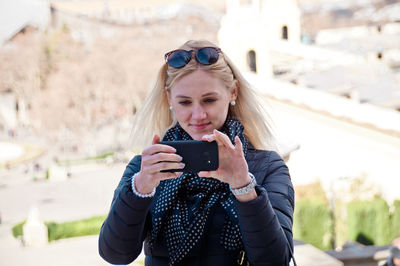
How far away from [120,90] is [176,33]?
16990mm

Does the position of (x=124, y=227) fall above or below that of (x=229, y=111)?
below

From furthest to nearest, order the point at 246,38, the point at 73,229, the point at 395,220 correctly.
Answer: the point at 246,38 < the point at 73,229 < the point at 395,220

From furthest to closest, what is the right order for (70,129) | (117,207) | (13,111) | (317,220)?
(13,111)
(70,129)
(317,220)
(117,207)

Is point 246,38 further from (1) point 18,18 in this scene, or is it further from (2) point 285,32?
(1) point 18,18

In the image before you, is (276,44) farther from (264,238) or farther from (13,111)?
(13,111)

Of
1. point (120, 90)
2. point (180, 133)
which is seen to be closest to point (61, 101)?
point (120, 90)

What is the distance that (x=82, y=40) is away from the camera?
64.4 m

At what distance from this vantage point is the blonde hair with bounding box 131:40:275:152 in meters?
1.97

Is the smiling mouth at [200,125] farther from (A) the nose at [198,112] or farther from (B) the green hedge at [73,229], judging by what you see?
(B) the green hedge at [73,229]

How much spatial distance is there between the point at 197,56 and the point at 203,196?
44 centimetres

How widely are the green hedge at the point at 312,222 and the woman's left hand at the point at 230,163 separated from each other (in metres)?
9.38

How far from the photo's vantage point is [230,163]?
5.49 ft

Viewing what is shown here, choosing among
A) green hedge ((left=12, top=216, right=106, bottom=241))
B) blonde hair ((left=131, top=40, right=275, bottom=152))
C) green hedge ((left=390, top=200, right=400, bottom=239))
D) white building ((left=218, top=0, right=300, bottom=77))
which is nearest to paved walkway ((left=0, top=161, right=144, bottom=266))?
green hedge ((left=12, top=216, right=106, bottom=241))

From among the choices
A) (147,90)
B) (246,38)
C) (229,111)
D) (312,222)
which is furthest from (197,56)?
(246,38)
